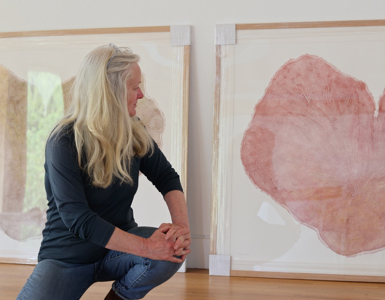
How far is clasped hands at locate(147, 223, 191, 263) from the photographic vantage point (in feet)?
5.87

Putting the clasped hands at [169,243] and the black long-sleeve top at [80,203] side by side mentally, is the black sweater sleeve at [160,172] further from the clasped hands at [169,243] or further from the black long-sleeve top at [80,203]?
the clasped hands at [169,243]

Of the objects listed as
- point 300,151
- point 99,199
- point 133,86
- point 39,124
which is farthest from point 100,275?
point 39,124

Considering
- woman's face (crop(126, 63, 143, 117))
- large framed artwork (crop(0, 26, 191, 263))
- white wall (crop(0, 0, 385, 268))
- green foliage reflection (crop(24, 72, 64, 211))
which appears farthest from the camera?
green foliage reflection (crop(24, 72, 64, 211))

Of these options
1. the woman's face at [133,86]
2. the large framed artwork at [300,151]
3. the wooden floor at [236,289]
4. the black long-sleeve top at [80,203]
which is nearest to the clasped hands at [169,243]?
the black long-sleeve top at [80,203]

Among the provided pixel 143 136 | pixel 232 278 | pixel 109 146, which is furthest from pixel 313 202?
pixel 109 146

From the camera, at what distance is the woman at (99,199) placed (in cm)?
174

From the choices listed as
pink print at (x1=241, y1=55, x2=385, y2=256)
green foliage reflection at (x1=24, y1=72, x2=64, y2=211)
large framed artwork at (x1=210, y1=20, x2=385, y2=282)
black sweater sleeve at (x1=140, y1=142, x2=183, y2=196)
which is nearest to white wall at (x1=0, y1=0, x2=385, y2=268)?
large framed artwork at (x1=210, y1=20, x2=385, y2=282)

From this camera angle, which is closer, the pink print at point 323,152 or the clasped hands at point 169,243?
the clasped hands at point 169,243

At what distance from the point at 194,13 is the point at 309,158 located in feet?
4.07

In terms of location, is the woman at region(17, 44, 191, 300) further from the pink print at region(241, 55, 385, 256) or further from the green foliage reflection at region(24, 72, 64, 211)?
the green foliage reflection at region(24, 72, 64, 211)

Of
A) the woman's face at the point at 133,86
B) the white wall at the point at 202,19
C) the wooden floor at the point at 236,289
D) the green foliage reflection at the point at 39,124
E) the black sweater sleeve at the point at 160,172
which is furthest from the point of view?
the green foliage reflection at the point at 39,124

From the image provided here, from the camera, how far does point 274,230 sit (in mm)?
3047

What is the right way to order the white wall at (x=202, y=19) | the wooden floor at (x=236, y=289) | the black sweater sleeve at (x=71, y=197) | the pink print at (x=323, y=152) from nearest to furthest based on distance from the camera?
the black sweater sleeve at (x=71, y=197)
the wooden floor at (x=236, y=289)
the pink print at (x=323, y=152)
the white wall at (x=202, y=19)

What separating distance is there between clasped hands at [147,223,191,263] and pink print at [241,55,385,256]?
1.31m
